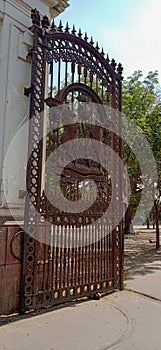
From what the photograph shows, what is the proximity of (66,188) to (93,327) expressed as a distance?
1.75 m

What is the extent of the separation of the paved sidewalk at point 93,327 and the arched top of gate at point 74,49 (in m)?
3.17

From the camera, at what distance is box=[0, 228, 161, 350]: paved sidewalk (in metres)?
2.67

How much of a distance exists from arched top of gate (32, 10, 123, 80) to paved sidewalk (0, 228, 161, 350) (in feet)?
10.4

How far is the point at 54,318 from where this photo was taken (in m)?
3.29

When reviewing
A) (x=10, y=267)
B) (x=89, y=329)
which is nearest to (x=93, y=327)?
(x=89, y=329)

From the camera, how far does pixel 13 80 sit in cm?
379

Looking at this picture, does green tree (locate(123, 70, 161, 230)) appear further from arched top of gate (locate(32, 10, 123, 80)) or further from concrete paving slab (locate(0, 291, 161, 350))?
concrete paving slab (locate(0, 291, 161, 350))

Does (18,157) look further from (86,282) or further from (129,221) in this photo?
(129,221)

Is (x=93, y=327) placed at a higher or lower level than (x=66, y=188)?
lower

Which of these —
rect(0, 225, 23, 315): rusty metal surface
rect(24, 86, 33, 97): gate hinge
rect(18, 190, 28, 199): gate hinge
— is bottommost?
rect(0, 225, 23, 315): rusty metal surface

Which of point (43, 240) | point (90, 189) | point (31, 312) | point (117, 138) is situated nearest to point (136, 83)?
point (117, 138)

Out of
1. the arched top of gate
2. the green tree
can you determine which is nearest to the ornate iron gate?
the arched top of gate

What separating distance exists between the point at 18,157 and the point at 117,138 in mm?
1841

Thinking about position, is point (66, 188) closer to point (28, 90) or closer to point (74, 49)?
point (28, 90)
